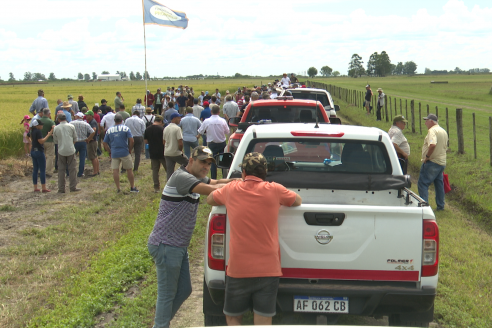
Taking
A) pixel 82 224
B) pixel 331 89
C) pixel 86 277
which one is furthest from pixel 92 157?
pixel 331 89

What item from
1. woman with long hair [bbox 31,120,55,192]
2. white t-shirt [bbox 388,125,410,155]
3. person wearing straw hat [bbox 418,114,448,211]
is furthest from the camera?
woman with long hair [bbox 31,120,55,192]

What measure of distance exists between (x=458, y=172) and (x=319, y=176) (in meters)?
9.31

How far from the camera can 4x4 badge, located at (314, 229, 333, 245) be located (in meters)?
4.16

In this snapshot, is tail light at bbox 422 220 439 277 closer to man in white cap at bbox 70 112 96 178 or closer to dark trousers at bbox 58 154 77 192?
dark trousers at bbox 58 154 77 192

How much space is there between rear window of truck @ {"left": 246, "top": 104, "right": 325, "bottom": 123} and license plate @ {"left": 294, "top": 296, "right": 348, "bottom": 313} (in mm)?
6986

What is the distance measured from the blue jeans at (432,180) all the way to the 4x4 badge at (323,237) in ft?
20.1

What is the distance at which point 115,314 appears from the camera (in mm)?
5547

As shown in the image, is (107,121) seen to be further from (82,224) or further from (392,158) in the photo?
(392,158)

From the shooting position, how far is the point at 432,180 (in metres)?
9.87

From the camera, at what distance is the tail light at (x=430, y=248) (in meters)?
4.11

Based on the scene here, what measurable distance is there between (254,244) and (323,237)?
0.59 metres

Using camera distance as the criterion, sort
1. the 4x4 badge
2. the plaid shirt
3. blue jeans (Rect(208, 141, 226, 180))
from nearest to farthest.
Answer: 1. the 4x4 badge
2. blue jeans (Rect(208, 141, 226, 180))
3. the plaid shirt

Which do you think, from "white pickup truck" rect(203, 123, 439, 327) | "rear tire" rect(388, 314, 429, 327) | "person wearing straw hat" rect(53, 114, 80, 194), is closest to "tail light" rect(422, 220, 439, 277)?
"white pickup truck" rect(203, 123, 439, 327)

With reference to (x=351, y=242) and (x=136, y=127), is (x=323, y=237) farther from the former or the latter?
(x=136, y=127)
